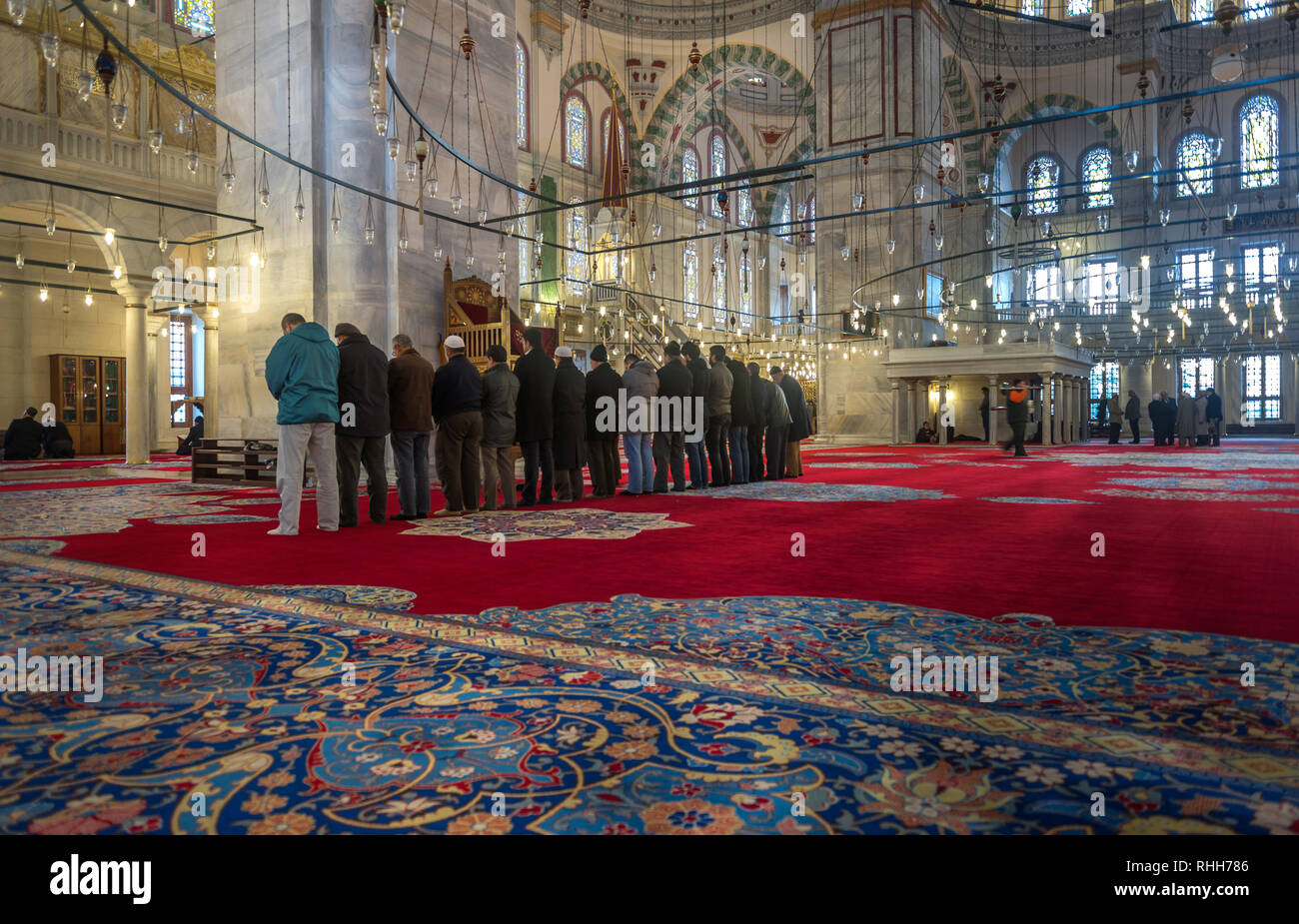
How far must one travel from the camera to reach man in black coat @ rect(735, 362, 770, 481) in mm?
8977

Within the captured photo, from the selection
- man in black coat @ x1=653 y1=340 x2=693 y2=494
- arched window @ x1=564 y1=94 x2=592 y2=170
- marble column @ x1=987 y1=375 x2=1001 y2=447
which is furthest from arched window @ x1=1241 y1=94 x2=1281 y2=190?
man in black coat @ x1=653 y1=340 x2=693 y2=494

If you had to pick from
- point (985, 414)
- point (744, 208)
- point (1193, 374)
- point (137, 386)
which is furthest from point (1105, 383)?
point (137, 386)

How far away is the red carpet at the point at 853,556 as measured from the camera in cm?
324

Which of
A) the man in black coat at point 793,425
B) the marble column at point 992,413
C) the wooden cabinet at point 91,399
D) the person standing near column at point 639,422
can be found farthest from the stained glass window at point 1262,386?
the wooden cabinet at point 91,399

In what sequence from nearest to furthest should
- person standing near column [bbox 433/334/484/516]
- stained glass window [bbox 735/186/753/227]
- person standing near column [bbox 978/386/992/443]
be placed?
person standing near column [bbox 433/334/484/516] → person standing near column [bbox 978/386/992/443] → stained glass window [bbox 735/186/753/227]

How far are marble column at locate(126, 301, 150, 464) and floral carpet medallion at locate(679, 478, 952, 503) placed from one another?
34.7 feet

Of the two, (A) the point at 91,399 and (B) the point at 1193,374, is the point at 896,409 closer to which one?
(B) the point at 1193,374

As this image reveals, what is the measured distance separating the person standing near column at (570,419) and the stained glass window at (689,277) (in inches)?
855

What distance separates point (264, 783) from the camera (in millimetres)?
1595

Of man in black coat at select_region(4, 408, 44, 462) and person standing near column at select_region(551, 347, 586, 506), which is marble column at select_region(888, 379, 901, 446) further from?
man in black coat at select_region(4, 408, 44, 462)

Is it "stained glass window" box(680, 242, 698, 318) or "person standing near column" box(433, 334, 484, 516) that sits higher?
"stained glass window" box(680, 242, 698, 318)
